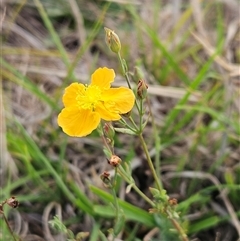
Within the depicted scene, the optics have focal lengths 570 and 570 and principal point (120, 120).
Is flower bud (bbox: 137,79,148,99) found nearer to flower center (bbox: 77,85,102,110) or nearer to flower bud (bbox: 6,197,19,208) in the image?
flower center (bbox: 77,85,102,110)

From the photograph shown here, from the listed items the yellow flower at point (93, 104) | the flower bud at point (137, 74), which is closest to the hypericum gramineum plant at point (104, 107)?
the yellow flower at point (93, 104)

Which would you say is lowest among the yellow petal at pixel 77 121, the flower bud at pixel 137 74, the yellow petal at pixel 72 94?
the yellow petal at pixel 77 121

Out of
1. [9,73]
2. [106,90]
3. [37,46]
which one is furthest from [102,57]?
[106,90]

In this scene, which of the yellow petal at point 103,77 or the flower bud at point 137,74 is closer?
the yellow petal at point 103,77

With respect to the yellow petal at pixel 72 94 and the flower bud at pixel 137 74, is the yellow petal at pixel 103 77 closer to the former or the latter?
the yellow petal at pixel 72 94

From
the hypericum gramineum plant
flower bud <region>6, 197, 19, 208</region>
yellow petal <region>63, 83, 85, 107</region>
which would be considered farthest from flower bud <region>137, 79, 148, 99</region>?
flower bud <region>6, 197, 19, 208</region>

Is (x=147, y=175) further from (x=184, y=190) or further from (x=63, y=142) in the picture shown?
(x=63, y=142)

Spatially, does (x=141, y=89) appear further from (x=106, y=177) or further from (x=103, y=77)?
(x=106, y=177)
